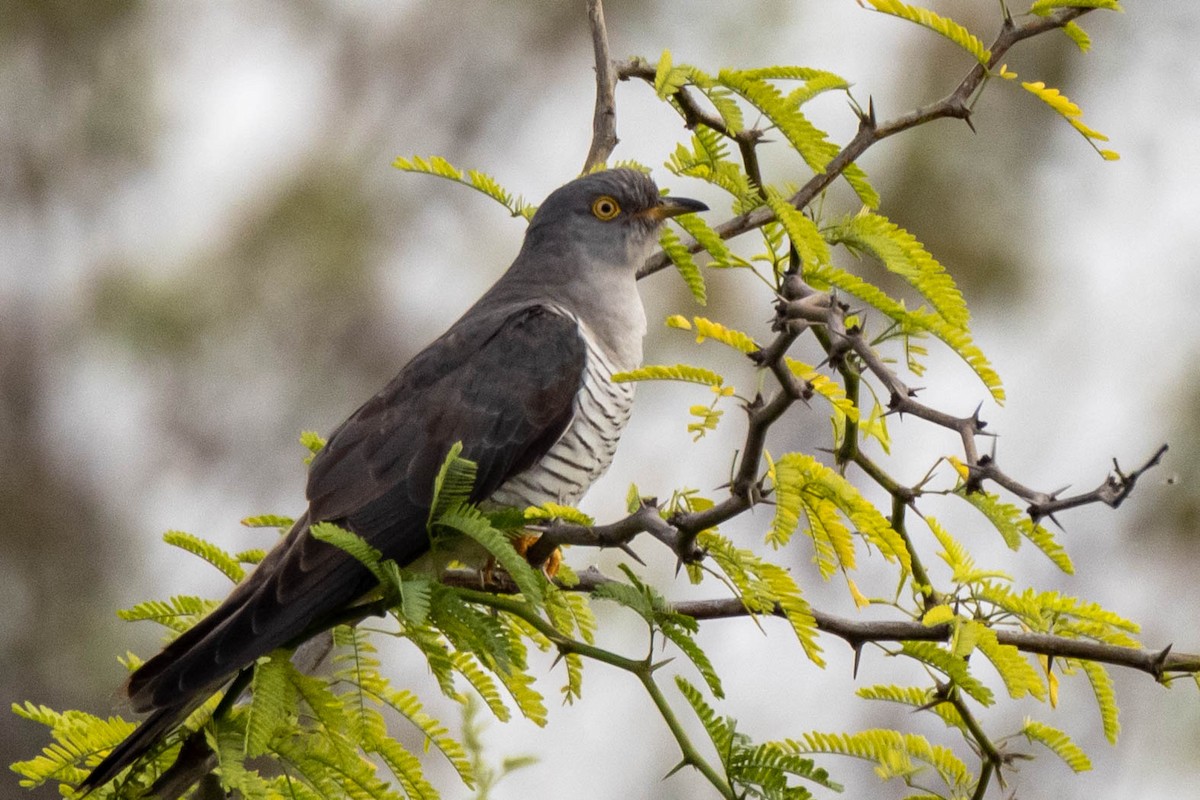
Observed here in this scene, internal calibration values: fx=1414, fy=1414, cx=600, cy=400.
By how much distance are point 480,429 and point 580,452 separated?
27 centimetres

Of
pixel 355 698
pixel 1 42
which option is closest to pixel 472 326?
pixel 355 698

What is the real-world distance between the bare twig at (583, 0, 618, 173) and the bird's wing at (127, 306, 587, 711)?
1.52ft

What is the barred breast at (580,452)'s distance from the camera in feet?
11.4

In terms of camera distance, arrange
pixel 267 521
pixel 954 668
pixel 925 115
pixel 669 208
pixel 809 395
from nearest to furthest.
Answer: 1. pixel 809 395
2. pixel 954 668
3. pixel 925 115
4. pixel 267 521
5. pixel 669 208

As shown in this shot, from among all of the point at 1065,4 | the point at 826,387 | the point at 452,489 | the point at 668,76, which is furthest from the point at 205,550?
the point at 1065,4

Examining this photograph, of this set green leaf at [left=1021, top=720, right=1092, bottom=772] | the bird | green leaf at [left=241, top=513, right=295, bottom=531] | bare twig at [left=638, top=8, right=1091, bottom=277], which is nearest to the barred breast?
the bird

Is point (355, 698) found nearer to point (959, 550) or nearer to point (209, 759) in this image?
point (209, 759)

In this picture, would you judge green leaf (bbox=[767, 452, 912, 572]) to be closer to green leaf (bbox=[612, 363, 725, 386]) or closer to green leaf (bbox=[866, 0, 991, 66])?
green leaf (bbox=[612, 363, 725, 386])

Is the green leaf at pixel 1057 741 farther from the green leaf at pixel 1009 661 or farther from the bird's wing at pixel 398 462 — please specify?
the bird's wing at pixel 398 462

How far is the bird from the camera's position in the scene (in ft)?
8.82

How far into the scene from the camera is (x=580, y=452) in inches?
138

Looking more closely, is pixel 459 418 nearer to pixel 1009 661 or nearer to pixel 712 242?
pixel 712 242

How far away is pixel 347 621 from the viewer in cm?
271

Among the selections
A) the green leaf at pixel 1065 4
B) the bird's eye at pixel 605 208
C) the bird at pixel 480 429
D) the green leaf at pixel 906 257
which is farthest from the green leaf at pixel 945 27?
the bird's eye at pixel 605 208
